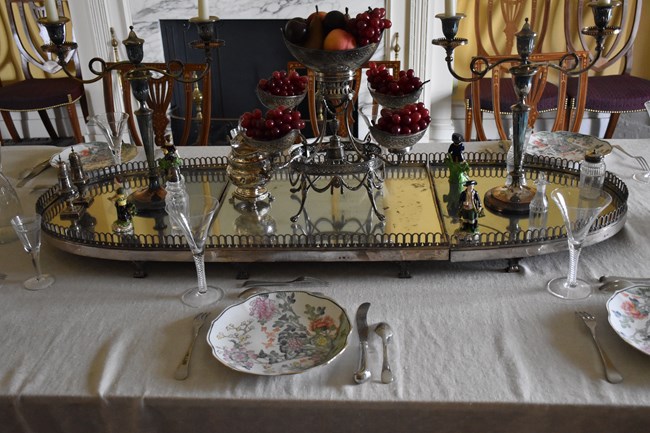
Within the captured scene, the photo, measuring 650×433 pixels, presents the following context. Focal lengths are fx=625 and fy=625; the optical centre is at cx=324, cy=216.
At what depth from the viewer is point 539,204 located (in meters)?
1.18

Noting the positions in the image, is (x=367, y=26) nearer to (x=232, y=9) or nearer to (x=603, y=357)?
(x=603, y=357)

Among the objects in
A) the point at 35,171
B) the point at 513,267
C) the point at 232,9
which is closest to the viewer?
the point at 513,267

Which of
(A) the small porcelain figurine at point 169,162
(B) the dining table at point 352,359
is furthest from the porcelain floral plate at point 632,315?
(A) the small porcelain figurine at point 169,162

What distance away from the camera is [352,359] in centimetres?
86

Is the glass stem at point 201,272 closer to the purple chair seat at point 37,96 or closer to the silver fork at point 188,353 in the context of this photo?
the silver fork at point 188,353

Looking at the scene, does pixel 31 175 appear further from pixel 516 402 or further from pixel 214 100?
pixel 214 100

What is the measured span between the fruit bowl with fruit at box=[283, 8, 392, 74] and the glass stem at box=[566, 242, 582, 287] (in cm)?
46

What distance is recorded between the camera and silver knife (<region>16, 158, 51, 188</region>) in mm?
1493

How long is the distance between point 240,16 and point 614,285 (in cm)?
240

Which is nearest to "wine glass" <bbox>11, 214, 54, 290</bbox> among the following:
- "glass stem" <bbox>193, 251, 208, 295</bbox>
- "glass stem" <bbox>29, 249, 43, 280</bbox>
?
"glass stem" <bbox>29, 249, 43, 280</bbox>

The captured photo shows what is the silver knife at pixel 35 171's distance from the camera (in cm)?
149

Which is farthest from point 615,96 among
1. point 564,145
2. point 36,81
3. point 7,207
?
point 36,81

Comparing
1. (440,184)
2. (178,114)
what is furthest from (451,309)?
(178,114)

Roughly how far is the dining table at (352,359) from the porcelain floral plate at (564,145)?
443 millimetres
